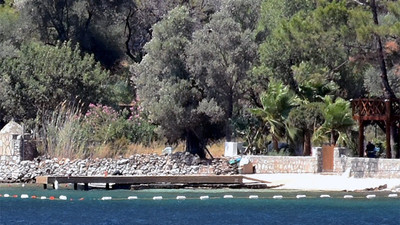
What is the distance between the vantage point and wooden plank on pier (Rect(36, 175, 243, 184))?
173ft

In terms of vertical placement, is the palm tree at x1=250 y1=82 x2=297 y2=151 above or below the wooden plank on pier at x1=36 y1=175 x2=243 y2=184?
above

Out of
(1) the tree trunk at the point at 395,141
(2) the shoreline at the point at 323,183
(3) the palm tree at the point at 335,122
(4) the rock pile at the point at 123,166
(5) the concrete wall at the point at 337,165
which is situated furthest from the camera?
(4) the rock pile at the point at 123,166

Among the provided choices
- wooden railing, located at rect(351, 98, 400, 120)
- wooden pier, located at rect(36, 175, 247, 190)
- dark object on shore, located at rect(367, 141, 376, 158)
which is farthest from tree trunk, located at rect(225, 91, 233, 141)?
wooden railing, located at rect(351, 98, 400, 120)

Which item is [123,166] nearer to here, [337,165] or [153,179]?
[153,179]

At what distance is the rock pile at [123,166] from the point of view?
188ft

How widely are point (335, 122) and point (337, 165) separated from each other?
93.6 inches

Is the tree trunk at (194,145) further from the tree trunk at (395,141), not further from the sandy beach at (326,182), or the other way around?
the tree trunk at (395,141)

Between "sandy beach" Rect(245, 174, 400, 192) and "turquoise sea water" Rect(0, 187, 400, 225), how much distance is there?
39.0 inches

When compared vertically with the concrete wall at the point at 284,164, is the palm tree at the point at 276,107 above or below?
above

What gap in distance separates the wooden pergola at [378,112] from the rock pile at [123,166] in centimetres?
789

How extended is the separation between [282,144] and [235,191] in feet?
25.9

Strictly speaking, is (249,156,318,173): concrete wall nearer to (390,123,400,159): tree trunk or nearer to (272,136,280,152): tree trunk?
(272,136,280,152): tree trunk

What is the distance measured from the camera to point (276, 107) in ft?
182

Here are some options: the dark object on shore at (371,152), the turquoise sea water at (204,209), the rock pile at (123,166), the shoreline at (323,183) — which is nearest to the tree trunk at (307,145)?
the dark object on shore at (371,152)
